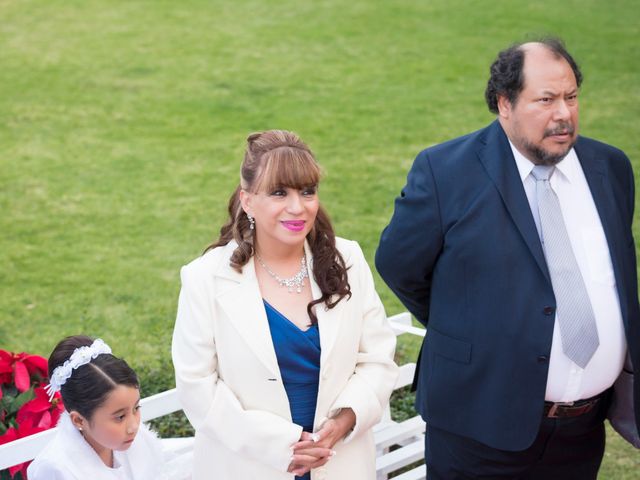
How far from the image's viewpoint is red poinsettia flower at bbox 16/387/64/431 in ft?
14.8

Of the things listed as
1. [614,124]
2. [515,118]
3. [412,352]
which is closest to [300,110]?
[614,124]

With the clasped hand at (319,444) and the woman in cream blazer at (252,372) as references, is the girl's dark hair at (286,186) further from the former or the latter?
the clasped hand at (319,444)

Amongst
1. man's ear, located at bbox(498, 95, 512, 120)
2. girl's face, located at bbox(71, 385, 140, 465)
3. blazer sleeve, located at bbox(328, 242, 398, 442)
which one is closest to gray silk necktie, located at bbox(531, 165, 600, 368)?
man's ear, located at bbox(498, 95, 512, 120)

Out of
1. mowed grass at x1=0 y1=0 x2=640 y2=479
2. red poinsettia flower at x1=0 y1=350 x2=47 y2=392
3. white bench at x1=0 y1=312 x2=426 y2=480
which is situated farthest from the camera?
mowed grass at x1=0 y1=0 x2=640 y2=479

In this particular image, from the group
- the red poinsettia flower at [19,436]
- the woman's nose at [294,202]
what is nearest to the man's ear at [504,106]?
the woman's nose at [294,202]

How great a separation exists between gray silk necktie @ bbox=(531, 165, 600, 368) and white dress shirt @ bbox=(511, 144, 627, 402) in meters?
0.03

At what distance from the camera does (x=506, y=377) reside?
380cm

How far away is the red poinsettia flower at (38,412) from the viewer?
14.8 feet

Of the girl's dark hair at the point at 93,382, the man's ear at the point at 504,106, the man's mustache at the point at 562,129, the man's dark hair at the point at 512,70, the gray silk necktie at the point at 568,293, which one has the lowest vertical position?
the girl's dark hair at the point at 93,382

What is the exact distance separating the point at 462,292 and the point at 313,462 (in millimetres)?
824

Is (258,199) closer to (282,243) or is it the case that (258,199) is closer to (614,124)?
(282,243)

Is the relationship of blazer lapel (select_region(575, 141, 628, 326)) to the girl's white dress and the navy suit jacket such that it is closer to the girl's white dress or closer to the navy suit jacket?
the navy suit jacket

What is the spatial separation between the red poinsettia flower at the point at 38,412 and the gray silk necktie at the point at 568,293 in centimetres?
217

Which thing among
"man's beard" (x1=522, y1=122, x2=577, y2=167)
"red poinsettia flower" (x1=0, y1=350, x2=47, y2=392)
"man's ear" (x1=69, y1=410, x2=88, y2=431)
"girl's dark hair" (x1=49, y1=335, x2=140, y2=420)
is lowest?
"red poinsettia flower" (x1=0, y1=350, x2=47, y2=392)
